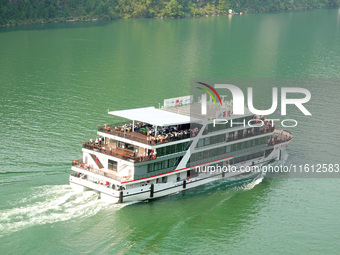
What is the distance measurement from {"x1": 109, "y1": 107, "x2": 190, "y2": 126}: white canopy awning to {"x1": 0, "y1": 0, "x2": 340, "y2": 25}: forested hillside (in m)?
92.8

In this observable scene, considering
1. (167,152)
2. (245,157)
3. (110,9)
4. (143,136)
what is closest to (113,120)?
(245,157)

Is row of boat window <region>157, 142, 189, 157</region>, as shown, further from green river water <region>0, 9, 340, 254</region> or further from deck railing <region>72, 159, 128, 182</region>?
green river water <region>0, 9, 340, 254</region>

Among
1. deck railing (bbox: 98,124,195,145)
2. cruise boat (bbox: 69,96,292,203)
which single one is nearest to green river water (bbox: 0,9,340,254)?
cruise boat (bbox: 69,96,292,203)

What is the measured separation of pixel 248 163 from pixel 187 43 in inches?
2638

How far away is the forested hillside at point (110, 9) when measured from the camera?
13850 cm

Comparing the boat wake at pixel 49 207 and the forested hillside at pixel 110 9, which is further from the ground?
the forested hillside at pixel 110 9

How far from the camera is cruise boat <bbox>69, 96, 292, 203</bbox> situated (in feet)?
141

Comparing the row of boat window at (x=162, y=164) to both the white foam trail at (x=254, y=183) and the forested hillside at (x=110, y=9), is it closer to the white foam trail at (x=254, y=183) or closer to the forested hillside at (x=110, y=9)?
the white foam trail at (x=254, y=183)

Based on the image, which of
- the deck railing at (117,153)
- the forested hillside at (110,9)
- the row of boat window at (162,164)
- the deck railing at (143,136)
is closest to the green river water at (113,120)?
the row of boat window at (162,164)

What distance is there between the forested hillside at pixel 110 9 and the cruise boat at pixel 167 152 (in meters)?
93.5

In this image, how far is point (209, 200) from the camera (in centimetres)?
4450

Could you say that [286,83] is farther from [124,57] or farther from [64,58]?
[64,58]

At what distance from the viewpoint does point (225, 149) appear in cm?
4891

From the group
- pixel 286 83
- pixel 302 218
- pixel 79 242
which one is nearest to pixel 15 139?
pixel 79 242
